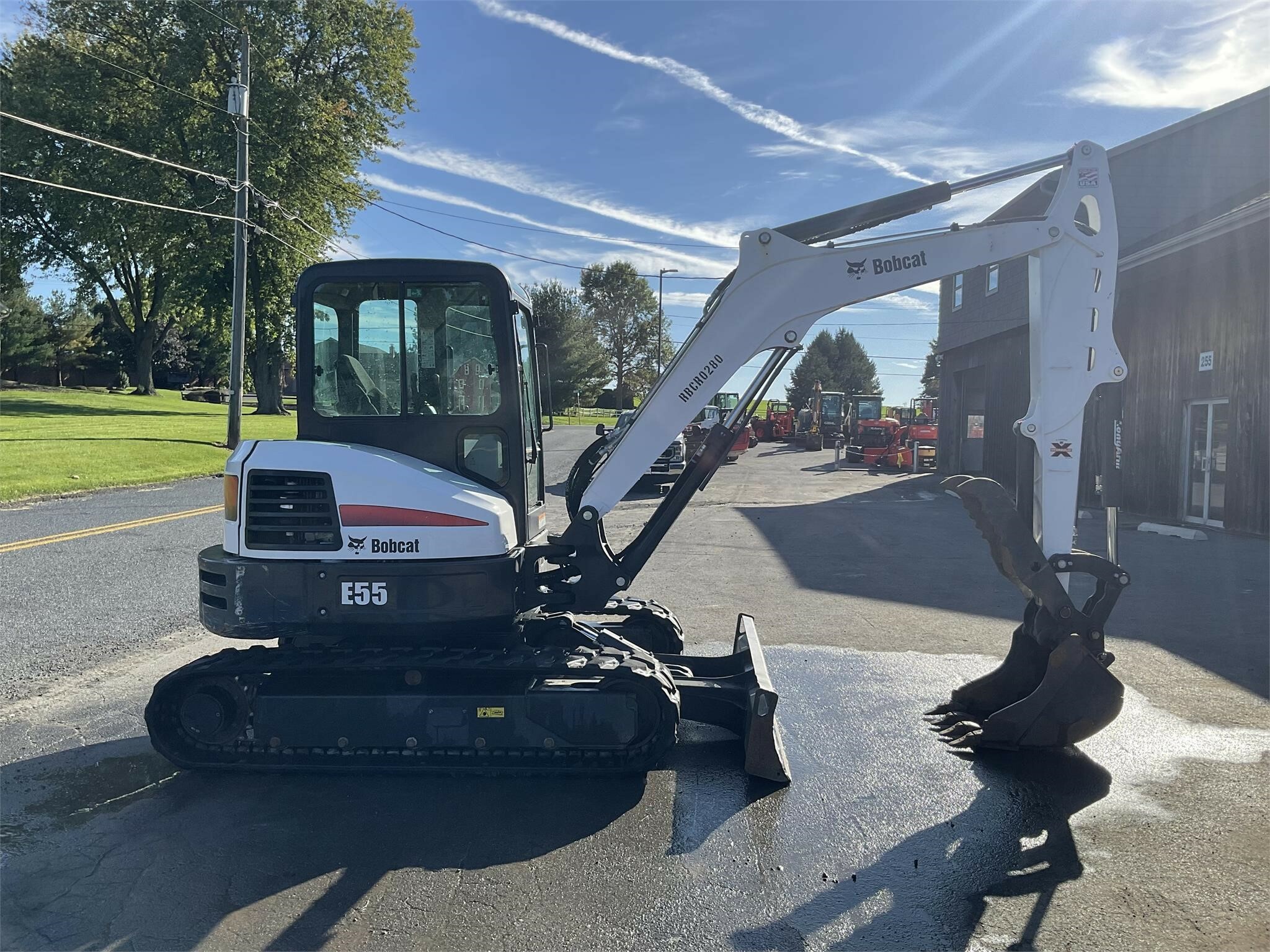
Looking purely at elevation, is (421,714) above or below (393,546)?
below

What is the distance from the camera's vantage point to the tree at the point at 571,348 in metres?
66.9

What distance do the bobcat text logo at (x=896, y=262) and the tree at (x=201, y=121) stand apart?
30.9 metres

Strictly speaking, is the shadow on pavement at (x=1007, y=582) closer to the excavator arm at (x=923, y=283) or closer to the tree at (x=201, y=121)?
the excavator arm at (x=923, y=283)

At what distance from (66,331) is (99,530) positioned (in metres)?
55.7

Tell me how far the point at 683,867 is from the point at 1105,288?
4.22 meters

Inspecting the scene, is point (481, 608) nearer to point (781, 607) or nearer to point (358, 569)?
point (358, 569)

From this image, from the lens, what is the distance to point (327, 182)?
36156mm

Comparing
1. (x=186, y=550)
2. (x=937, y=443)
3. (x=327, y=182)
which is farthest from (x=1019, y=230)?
(x=327, y=182)

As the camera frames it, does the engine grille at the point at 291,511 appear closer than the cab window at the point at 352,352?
Yes

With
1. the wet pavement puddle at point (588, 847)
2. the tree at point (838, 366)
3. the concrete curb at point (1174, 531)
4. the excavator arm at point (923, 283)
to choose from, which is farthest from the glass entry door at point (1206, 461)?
the tree at point (838, 366)

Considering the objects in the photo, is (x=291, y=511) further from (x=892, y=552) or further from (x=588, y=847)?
(x=892, y=552)

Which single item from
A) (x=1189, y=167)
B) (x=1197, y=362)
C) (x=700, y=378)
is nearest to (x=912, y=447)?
(x=1189, y=167)

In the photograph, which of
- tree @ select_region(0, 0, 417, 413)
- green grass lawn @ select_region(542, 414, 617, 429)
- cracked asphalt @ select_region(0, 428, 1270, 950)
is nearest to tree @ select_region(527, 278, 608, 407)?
green grass lawn @ select_region(542, 414, 617, 429)

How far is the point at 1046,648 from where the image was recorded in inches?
209
